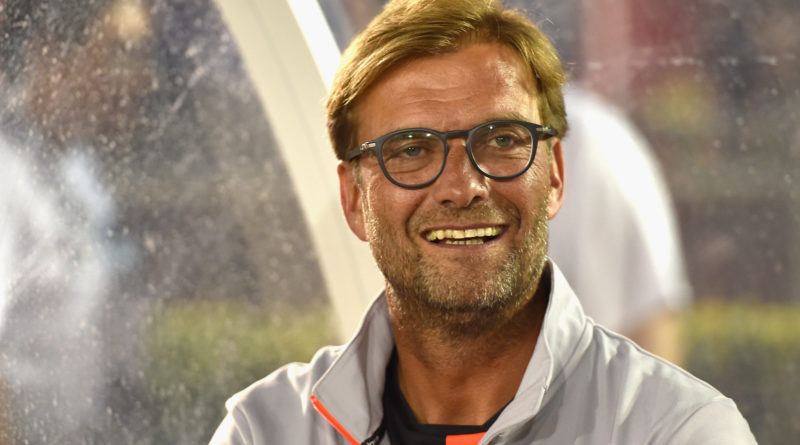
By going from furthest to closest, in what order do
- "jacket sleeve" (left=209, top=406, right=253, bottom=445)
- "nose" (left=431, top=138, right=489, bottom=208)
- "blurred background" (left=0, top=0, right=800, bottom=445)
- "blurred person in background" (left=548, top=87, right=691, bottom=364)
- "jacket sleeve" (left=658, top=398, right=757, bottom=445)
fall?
1. "blurred person in background" (left=548, top=87, right=691, bottom=364)
2. "blurred background" (left=0, top=0, right=800, bottom=445)
3. "jacket sleeve" (left=209, top=406, right=253, bottom=445)
4. "nose" (left=431, top=138, right=489, bottom=208)
5. "jacket sleeve" (left=658, top=398, right=757, bottom=445)

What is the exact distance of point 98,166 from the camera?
1455 mm

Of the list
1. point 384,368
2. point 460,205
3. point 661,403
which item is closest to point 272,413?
point 384,368

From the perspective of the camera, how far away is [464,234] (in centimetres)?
110

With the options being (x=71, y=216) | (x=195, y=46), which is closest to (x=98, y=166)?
(x=71, y=216)

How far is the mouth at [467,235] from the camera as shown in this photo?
110cm

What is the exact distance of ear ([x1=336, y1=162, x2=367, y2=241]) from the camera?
1257 mm

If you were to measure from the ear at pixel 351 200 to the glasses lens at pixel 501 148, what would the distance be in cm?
22

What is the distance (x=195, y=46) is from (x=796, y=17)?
110 cm

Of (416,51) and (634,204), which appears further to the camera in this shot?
(634,204)

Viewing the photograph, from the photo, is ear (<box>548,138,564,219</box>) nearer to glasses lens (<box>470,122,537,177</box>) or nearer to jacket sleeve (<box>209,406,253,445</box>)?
glasses lens (<box>470,122,537,177</box>)

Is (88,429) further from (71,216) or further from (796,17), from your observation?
(796,17)

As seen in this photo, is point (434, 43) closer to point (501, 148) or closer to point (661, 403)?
point (501, 148)

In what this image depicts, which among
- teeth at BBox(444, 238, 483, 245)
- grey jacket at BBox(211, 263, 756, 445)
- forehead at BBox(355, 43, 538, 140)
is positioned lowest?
grey jacket at BBox(211, 263, 756, 445)

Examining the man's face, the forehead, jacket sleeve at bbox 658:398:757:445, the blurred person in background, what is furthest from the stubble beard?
the blurred person in background
